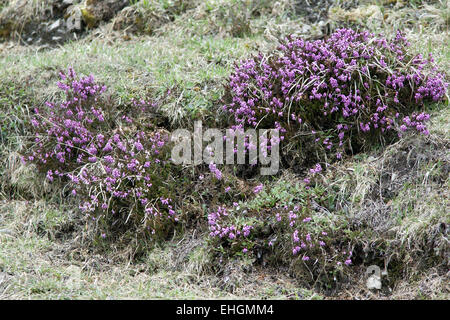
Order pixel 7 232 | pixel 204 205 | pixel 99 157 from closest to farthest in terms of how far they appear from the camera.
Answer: pixel 204 205
pixel 7 232
pixel 99 157

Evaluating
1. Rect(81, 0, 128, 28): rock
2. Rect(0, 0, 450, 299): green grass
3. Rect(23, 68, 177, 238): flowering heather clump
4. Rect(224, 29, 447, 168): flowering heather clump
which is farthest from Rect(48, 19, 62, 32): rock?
Rect(224, 29, 447, 168): flowering heather clump

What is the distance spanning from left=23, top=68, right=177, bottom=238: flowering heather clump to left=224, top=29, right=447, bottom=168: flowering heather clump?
42.3 inches

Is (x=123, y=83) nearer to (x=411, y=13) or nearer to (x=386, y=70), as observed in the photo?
(x=386, y=70)

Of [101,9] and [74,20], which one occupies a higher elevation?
[101,9]

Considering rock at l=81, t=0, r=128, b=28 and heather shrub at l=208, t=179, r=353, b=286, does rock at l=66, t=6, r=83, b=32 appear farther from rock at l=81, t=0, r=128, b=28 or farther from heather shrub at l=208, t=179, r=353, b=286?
heather shrub at l=208, t=179, r=353, b=286

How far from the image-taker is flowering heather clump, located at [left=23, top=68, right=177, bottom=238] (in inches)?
195

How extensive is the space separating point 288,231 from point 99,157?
86.7 inches

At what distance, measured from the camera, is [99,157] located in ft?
17.7

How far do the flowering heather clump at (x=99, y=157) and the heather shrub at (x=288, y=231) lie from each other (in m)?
0.62

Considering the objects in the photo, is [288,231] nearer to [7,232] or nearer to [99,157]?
[99,157]

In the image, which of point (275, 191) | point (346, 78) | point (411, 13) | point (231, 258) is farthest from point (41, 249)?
point (411, 13)

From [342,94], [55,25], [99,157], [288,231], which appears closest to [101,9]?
[55,25]

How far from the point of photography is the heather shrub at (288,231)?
4227mm

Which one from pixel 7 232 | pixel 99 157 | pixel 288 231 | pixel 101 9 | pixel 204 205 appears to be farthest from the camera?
pixel 101 9
